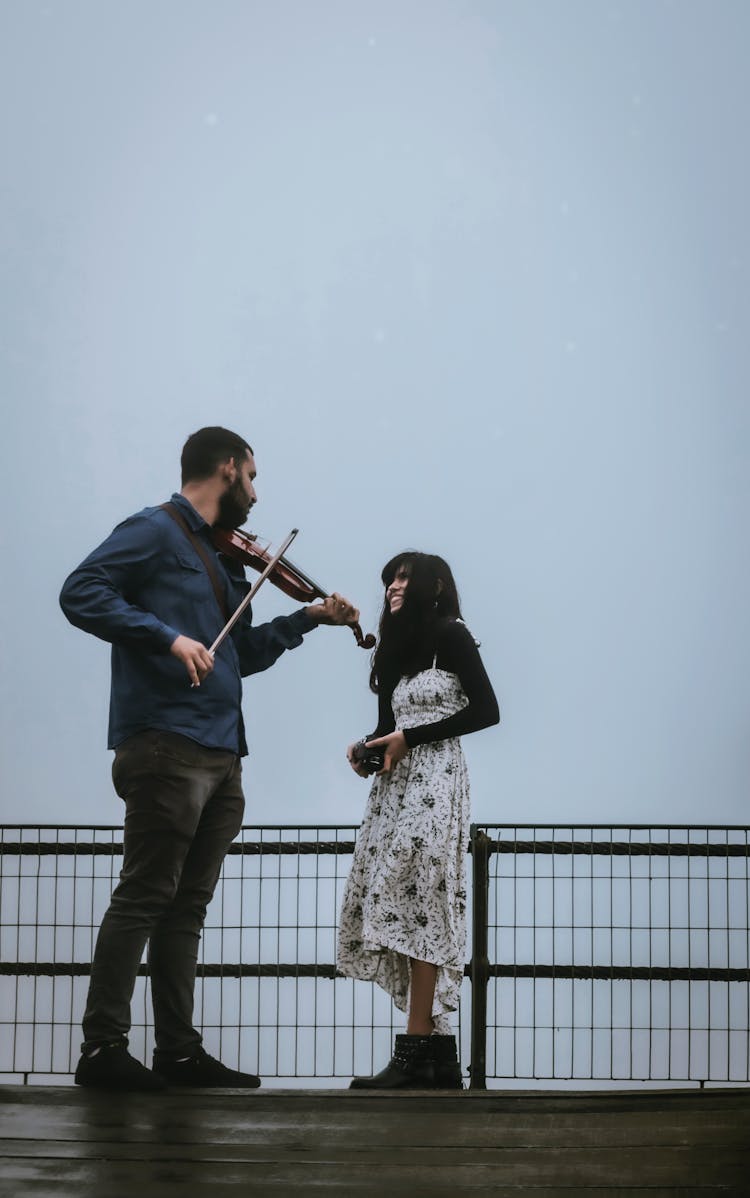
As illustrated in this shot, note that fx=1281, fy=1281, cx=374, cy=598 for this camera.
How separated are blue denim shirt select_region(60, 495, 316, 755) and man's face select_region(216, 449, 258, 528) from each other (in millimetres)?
69

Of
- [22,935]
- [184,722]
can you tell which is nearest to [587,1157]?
[184,722]

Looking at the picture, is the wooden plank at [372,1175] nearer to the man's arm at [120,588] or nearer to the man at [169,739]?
the man at [169,739]

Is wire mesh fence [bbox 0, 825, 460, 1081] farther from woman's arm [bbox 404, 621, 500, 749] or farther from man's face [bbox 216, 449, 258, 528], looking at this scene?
man's face [bbox 216, 449, 258, 528]

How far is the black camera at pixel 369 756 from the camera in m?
2.80

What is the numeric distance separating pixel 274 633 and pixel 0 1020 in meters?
1.77

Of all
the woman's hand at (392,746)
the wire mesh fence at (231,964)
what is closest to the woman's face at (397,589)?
the woman's hand at (392,746)

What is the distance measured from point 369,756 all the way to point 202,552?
0.59 meters

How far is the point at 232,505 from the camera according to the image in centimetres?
270

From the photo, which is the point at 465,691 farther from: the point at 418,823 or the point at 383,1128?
the point at 383,1128

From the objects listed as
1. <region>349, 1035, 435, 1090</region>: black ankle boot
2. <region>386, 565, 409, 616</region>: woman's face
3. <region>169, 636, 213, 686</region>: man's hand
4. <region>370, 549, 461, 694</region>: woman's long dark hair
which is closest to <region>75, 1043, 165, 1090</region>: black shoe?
<region>349, 1035, 435, 1090</region>: black ankle boot

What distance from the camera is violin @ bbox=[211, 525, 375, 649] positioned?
2717 mm

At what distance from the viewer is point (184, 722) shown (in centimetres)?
247

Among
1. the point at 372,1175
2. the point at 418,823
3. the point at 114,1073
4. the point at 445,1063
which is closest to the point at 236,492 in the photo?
the point at 418,823

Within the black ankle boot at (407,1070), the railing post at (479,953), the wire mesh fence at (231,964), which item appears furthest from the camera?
the wire mesh fence at (231,964)
